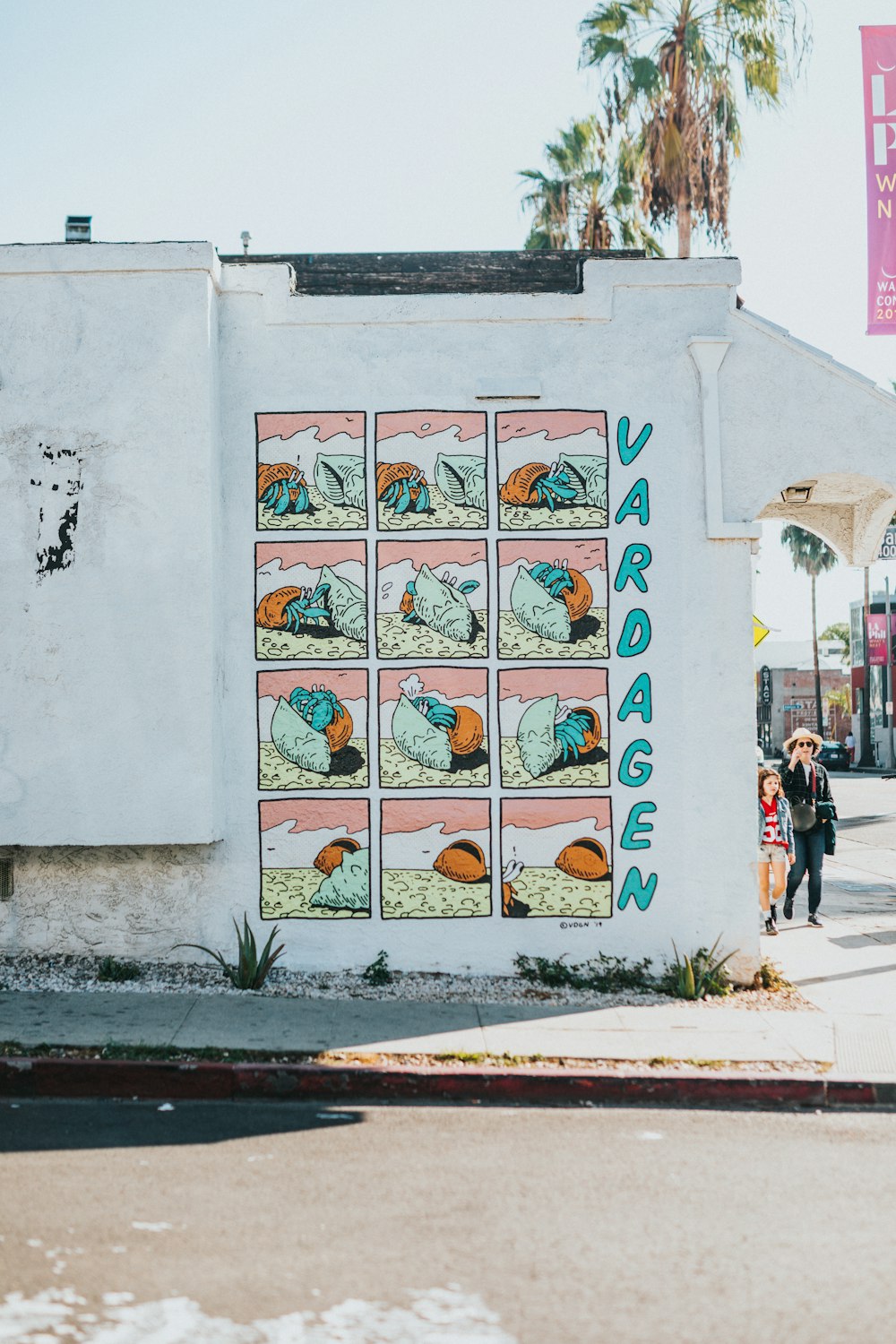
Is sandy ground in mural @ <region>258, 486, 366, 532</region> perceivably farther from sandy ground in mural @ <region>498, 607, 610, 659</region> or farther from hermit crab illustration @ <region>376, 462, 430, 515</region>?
sandy ground in mural @ <region>498, 607, 610, 659</region>

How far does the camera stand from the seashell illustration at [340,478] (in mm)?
9195

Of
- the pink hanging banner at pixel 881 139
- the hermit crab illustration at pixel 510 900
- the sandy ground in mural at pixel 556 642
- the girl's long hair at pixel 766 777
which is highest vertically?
the pink hanging banner at pixel 881 139

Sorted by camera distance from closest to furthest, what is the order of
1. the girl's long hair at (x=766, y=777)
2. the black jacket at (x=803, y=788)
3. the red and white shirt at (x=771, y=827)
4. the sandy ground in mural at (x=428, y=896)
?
the sandy ground in mural at (x=428, y=896) → the red and white shirt at (x=771, y=827) → the girl's long hair at (x=766, y=777) → the black jacket at (x=803, y=788)

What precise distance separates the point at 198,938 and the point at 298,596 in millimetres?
2640

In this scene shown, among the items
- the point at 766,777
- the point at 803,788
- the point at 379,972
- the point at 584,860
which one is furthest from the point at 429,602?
the point at 803,788

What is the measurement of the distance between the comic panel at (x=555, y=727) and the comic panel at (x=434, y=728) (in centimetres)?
19

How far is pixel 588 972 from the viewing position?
29.7 feet

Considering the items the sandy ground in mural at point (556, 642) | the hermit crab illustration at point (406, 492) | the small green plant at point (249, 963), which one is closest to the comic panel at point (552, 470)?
the hermit crab illustration at point (406, 492)

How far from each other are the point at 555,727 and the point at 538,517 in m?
1.58

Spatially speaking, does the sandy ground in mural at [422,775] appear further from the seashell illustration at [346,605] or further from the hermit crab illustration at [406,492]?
the hermit crab illustration at [406,492]

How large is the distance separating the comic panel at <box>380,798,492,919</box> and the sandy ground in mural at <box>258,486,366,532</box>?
6.94 ft

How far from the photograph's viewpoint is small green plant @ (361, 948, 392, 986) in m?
8.97

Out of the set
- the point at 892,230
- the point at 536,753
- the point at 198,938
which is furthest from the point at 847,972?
the point at 892,230

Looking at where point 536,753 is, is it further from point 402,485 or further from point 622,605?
point 402,485
